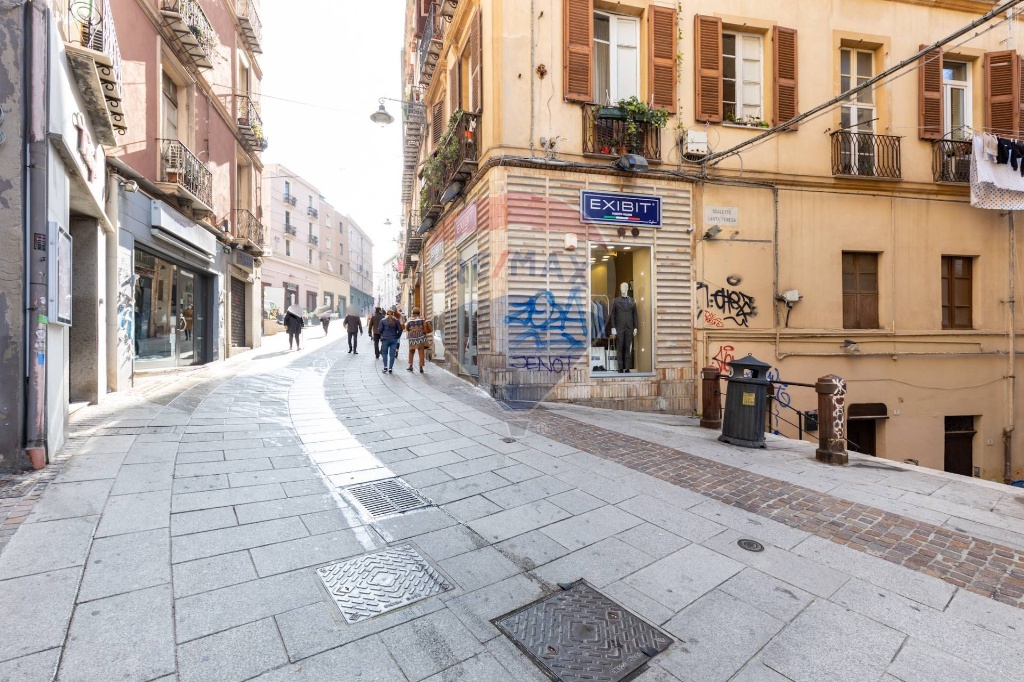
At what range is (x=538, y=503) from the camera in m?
4.18

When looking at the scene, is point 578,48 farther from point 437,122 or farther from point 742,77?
point 437,122

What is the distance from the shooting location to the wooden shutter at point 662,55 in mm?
9570

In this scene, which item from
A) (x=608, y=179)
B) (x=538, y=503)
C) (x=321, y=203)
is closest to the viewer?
(x=538, y=503)

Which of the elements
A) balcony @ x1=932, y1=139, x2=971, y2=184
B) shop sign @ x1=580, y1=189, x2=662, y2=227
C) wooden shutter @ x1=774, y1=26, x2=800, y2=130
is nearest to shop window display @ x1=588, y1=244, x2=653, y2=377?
shop sign @ x1=580, y1=189, x2=662, y2=227

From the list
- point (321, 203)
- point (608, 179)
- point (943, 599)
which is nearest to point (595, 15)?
point (608, 179)

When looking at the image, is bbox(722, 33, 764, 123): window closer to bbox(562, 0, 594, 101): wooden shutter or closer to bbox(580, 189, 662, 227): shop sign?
bbox(580, 189, 662, 227): shop sign

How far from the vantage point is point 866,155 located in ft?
35.3

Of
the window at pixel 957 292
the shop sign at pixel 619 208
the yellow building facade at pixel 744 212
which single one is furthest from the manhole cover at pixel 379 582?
the window at pixel 957 292

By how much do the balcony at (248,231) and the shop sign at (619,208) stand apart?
39.4 feet

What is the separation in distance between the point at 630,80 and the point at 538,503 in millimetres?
9261

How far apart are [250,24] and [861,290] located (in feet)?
65.7

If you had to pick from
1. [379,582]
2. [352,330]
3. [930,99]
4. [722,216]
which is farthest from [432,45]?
[379,582]

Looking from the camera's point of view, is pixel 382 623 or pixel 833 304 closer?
pixel 382 623

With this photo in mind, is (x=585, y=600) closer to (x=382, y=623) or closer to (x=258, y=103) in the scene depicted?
(x=382, y=623)
